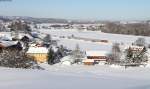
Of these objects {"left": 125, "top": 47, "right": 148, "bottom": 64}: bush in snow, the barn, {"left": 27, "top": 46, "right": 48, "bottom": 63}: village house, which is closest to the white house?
{"left": 27, "top": 46, "right": 48, "bottom": 63}: village house

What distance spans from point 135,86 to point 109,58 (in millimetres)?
25451

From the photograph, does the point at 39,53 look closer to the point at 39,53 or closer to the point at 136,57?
the point at 39,53

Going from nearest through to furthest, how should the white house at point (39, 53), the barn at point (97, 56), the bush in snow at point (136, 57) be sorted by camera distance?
the bush in snow at point (136, 57), the white house at point (39, 53), the barn at point (97, 56)

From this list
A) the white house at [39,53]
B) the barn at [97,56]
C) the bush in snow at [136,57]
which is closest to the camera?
the bush in snow at [136,57]

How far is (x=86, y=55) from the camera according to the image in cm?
3316

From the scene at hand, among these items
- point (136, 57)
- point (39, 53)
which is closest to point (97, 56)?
point (136, 57)

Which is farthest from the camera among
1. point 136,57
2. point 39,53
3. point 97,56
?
point 97,56

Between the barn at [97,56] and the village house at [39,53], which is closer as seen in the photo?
the village house at [39,53]

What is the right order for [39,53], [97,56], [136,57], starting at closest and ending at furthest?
[136,57], [39,53], [97,56]

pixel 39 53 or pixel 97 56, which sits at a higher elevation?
pixel 39 53

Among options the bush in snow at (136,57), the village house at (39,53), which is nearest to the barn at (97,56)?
the bush in snow at (136,57)

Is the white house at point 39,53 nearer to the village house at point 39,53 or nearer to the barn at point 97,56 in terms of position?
the village house at point 39,53

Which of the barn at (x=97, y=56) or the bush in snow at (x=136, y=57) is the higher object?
the bush in snow at (x=136, y=57)

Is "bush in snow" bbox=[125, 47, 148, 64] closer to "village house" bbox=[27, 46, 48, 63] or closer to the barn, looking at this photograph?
the barn
